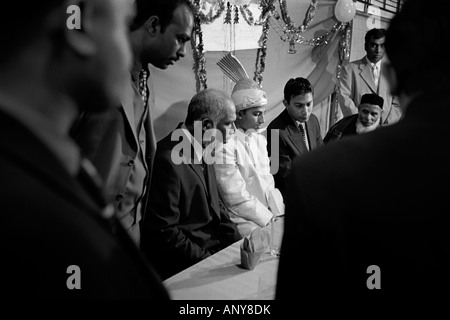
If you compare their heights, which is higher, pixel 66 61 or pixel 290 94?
pixel 290 94

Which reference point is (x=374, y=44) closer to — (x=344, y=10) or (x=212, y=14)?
(x=344, y=10)

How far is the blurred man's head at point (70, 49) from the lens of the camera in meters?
0.42

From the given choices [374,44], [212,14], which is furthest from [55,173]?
[374,44]

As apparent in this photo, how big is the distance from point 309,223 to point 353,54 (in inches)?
162

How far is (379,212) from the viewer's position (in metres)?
0.59

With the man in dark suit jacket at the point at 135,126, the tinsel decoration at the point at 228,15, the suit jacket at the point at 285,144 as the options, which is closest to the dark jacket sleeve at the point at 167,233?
the man in dark suit jacket at the point at 135,126

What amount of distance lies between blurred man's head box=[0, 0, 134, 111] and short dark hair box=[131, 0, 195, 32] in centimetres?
98

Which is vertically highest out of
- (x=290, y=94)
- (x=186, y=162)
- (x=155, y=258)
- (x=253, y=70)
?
(x=253, y=70)

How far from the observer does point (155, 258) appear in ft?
5.88

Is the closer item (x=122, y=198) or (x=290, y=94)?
(x=122, y=198)

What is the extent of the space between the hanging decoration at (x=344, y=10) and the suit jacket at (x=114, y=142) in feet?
10.1

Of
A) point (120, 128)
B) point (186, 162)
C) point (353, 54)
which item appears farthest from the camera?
point (353, 54)

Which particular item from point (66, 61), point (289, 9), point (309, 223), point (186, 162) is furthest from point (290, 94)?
point (66, 61)
